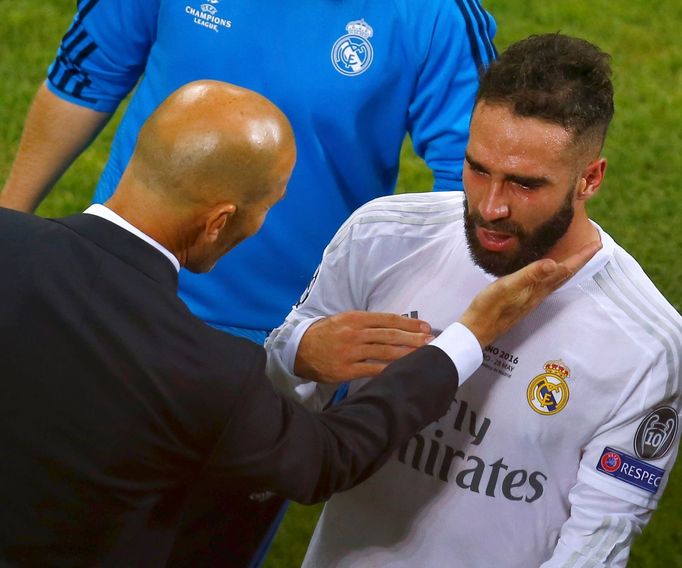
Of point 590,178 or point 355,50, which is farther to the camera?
point 355,50

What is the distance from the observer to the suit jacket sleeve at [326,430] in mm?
2273

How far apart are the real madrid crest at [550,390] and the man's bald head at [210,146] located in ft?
2.35

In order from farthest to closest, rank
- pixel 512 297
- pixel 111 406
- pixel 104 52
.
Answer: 1. pixel 104 52
2. pixel 512 297
3. pixel 111 406

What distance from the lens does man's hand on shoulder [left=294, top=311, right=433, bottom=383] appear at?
264 cm

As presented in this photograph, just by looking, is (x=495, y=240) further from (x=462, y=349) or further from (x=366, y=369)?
(x=366, y=369)

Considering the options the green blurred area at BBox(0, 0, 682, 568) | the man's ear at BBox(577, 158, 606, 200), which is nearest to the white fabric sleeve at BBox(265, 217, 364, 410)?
the man's ear at BBox(577, 158, 606, 200)

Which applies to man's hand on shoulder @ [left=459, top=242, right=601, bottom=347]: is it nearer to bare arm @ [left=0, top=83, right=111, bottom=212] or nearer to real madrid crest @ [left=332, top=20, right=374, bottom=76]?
real madrid crest @ [left=332, top=20, right=374, bottom=76]

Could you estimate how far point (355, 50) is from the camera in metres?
3.21

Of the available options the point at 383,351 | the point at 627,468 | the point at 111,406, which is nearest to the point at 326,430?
the point at 383,351

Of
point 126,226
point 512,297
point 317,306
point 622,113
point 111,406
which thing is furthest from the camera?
point 622,113

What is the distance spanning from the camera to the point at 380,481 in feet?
9.25

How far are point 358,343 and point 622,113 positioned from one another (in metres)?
4.91

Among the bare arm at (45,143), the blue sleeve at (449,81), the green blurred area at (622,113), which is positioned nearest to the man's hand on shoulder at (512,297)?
the blue sleeve at (449,81)

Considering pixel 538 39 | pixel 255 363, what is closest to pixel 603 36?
pixel 538 39
